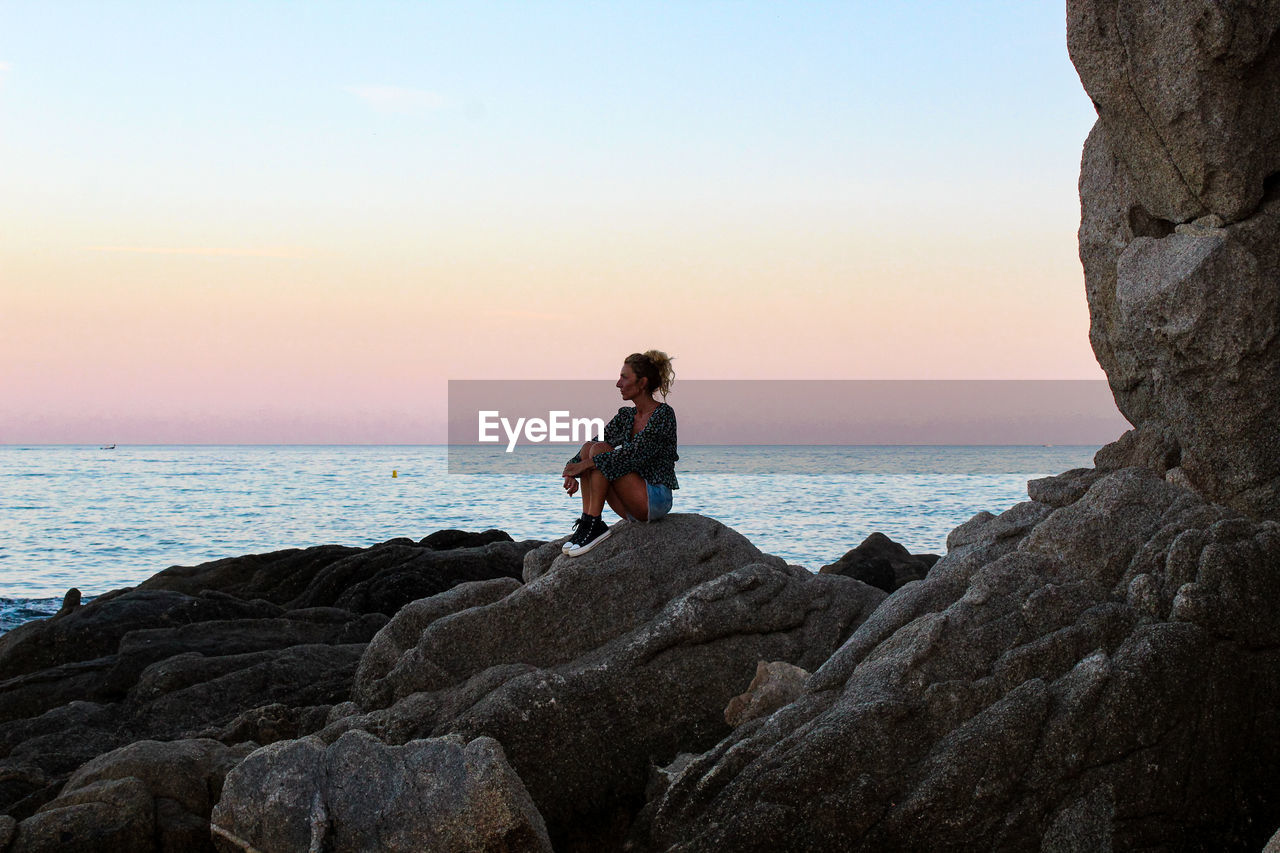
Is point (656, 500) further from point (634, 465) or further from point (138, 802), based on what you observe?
point (138, 802)

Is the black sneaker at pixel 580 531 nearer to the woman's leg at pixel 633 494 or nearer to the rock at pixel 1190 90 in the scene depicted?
the woman's leg at pixel 633 494

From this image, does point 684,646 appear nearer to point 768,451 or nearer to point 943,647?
point 943,647

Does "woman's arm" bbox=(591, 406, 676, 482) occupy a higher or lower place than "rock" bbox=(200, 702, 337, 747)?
higher

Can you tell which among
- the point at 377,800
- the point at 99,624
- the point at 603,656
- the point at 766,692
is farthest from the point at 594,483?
the point at 99,624

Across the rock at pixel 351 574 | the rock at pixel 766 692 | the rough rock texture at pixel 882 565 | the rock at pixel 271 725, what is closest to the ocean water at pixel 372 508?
the rock at pixel 351 574

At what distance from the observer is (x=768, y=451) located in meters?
128

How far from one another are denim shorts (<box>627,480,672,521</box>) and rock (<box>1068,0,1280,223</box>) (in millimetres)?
5126

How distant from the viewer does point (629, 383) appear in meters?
11.0

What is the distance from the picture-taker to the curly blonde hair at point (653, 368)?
11023 mm

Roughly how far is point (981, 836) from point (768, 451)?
12137 cm

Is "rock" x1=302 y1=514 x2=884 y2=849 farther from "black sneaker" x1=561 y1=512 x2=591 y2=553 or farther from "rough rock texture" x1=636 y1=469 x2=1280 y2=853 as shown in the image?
"rough rock texture" x1=636 y1=469 x2=1280 y2=853

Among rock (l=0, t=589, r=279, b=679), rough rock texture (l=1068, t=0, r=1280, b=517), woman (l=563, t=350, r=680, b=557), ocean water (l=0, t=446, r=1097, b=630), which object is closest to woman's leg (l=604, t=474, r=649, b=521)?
woman (l=563, t=350, r=680, b=557)

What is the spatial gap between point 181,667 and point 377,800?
5953 millimetres

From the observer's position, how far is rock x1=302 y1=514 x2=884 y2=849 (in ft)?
30.0
